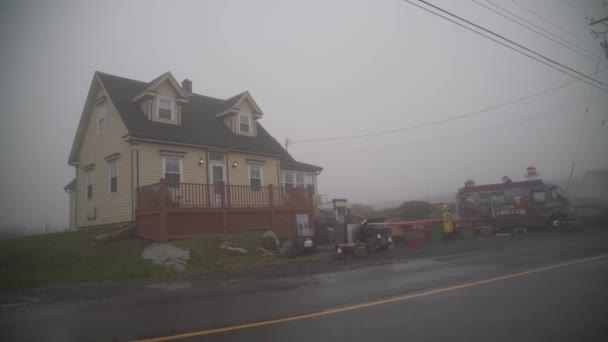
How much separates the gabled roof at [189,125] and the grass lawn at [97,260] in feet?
17.8

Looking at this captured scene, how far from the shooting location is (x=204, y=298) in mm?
7453

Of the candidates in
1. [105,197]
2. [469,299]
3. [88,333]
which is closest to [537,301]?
[469,299]

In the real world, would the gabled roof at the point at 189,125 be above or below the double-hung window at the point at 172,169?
above

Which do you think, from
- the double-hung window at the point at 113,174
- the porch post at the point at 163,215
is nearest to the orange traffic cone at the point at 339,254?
the porch post at the point at 163,215

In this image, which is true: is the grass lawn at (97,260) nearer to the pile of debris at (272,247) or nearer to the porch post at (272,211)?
the pile of debris at (272,247)

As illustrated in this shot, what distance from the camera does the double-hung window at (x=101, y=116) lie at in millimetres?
19873

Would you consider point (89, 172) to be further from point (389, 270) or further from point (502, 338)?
point (502, 338)

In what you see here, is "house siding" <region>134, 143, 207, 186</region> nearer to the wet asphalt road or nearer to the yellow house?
the yellow house

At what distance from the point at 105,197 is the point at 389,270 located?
15.2 meters

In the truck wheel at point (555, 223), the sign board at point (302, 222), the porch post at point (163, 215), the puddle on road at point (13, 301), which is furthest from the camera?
the truck wheel at point (555, 223)

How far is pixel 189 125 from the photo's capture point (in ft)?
67.8

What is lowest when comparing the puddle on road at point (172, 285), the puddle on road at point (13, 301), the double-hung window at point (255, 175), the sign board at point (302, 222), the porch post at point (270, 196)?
the puddle on road at point (172, 285)

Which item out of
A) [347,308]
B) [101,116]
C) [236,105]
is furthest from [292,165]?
[347,308]

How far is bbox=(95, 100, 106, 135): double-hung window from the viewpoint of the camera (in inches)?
782
